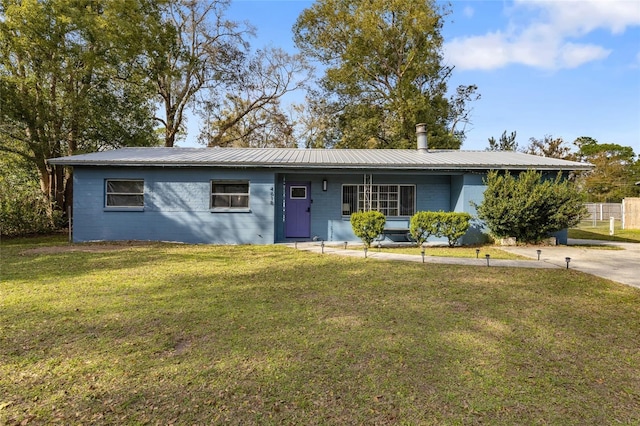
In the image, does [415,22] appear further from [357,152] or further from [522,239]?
[522,239]

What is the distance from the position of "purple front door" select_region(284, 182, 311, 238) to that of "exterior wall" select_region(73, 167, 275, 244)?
99cm

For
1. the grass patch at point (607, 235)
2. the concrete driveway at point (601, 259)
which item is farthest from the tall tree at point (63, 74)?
the grass patch at point (607, 235)

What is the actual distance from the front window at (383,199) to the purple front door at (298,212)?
4.44 ft

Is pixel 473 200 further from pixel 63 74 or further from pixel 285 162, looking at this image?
pixel 63 74

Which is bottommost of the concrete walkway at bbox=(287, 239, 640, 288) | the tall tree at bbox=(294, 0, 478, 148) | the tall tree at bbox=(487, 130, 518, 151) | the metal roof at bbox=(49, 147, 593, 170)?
the concrete walkway at bbox=(287, 239, 640, 288)

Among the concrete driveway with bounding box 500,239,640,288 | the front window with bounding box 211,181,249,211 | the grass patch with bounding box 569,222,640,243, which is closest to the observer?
the concrete driveway with bounding box 500,239,640,288

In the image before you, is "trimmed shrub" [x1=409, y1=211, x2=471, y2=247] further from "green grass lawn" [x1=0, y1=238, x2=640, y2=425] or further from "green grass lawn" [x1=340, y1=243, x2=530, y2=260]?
"green grass lawn" [x1=0, y1=238, x2=640, y2=425]

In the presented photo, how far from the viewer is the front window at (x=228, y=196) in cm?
1138

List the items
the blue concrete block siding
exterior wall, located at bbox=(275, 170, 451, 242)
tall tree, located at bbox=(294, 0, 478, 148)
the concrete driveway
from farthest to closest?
tall tree, located at bbox=(294, 0, 478, 148) < exterior wall, located at bbox=(275, 170, 451, 242) < the blue concrete block siding < the concrete driveway

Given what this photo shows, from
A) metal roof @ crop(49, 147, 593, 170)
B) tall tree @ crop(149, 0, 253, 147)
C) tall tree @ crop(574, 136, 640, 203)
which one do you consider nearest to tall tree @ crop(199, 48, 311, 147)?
tall tree @ crop(149, 0, 253, 147)

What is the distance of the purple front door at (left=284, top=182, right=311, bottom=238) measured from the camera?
1209 centimetres

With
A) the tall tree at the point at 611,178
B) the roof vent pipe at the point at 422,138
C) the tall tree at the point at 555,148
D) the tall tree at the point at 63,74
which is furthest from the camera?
the tall tree at the point at 611,178

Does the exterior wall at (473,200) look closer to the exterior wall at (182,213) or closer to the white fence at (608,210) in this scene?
the exterior wall at (182,213)

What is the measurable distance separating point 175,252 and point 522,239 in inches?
413
